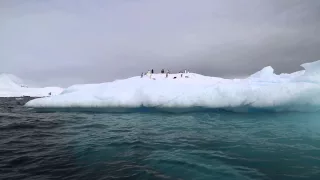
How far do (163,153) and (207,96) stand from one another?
8.35m

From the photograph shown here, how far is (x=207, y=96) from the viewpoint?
13.8 meters

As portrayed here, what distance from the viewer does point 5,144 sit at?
281 inches

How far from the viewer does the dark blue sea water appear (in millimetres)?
4680

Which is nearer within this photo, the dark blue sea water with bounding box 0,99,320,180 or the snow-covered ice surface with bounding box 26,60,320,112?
the dark blue sea water with bounding box 0,99,320,180

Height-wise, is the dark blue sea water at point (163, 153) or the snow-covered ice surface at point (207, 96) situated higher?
the snow-covered ice surface at point (207, 96)

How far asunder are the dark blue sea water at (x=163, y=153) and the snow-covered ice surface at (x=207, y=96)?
3.86 metres

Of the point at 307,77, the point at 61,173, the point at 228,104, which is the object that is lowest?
the point at 61,173

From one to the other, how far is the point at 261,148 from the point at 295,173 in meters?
1.92

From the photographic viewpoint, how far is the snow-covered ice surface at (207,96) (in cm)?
1277

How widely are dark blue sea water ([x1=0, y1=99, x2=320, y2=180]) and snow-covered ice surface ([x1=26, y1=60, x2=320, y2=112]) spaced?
3856 millimetres

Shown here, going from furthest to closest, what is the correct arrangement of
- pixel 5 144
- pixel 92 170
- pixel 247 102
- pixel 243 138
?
pixel 247 102 → pixel 243 138 → pixel 5 144 → pixel 92 170

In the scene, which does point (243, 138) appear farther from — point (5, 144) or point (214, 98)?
point (5, 144)

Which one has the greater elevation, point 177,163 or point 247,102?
point 247,102

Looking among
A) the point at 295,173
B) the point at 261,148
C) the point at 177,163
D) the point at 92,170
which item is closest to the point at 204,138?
the point at 261,148
